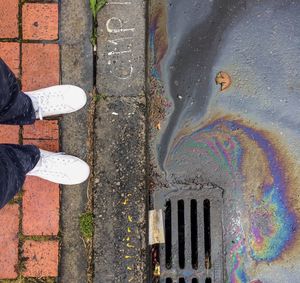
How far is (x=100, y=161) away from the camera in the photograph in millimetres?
2779

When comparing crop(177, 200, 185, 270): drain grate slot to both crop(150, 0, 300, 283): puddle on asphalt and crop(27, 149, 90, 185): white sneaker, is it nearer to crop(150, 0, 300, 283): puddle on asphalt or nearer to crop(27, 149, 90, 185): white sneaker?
crop(150, 0, 300, 283): puddle on asphalt

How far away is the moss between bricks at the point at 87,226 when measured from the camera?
2757mm

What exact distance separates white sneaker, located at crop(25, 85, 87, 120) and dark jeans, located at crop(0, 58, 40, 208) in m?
0.08

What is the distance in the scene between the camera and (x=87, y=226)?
2.76 m

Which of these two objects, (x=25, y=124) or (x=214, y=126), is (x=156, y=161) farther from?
(x=25, y=124)

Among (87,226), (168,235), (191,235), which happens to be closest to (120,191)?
(87,226)

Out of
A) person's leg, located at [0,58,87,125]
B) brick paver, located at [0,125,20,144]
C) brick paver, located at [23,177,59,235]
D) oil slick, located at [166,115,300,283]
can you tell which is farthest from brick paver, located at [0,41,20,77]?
oil slick, located at [166,115,300,283]

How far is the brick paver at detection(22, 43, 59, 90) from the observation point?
278cm

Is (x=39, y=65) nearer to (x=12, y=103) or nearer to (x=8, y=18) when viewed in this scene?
(x=8, y=18)

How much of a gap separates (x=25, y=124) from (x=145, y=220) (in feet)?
2.77

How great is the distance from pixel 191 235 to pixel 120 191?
471 mm

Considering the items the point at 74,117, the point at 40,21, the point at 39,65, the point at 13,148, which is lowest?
the point at 13,148

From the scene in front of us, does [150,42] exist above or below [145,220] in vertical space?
above

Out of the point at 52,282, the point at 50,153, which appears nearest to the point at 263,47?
the point at 50,153
